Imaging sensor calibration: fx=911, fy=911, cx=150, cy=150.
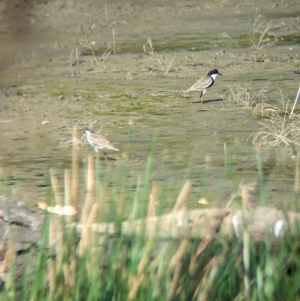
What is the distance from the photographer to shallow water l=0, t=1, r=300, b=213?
7758 mm

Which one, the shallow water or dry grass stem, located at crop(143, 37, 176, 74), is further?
dry grass stem, located at crop(143, 37, 176, 74)

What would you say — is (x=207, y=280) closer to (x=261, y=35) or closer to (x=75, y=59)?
(x=75, y=59)

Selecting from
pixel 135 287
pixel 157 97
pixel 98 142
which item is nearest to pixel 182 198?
pixel 135 287

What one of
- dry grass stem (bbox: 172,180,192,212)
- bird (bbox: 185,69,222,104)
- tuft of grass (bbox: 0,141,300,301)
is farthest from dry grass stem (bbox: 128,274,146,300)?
bird (bbox: 185,69,222,104)

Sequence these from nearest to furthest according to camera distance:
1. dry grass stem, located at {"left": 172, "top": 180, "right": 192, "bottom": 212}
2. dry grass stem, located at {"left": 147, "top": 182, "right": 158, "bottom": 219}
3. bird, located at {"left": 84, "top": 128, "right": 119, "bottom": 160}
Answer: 1. dry grass stem, located at {"left": 172, "top": 180, "right": 192, "bottom": 212}
2. dry grass stem, located at {"left": 147, "top": 182, "right": 158, "bottom": 219}
3. bird, located at {"left": 84, "top": 128, "right": 119, "bottom": 160}

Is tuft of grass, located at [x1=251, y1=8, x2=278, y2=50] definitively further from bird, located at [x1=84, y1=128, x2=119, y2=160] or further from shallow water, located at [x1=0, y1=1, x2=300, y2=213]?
bird, located at [x1=84, y1=128, x2=119, y2=160]

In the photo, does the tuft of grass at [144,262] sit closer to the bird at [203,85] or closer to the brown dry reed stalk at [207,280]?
the brown dry reed stalk at [207,280]

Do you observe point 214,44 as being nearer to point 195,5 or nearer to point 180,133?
point 195,5

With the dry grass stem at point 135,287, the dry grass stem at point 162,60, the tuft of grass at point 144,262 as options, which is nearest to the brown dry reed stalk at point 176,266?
the tuft of grass at point 144,262

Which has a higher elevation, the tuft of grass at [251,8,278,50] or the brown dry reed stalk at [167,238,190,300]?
the tuft of grass at [251,8,278,50]

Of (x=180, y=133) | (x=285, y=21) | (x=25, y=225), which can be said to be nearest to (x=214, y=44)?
(x=285, y=21)

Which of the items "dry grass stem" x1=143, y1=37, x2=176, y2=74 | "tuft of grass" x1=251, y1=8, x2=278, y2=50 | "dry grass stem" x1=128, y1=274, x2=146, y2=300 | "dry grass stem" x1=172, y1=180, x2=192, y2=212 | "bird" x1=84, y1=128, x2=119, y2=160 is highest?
"tuft of grass" x1=251, y1=8, x2=278, y2=50

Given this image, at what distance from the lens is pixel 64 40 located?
46.8 ft

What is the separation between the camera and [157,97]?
11.4 metres
